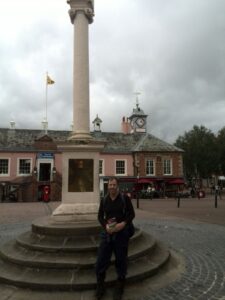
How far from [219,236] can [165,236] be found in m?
1.72

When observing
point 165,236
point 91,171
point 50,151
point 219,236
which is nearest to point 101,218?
point 91,171

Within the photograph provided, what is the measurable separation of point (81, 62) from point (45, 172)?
3011cm

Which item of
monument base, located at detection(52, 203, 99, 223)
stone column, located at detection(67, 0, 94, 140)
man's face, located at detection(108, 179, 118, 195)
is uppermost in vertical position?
stone column, located at detection(67, 0, 94, 140)

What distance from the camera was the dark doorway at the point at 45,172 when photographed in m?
36.4

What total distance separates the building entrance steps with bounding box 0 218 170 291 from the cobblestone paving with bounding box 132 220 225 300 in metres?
0.58

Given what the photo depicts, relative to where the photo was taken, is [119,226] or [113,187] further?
[113,187]

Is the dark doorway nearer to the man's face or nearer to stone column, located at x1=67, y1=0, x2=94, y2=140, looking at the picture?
stone column, located at x1=67, y1=0, x2=94, y2=140

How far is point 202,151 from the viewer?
4722 cm

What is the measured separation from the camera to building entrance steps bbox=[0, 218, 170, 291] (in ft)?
15.7

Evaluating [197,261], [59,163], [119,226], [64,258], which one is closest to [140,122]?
[59,163]

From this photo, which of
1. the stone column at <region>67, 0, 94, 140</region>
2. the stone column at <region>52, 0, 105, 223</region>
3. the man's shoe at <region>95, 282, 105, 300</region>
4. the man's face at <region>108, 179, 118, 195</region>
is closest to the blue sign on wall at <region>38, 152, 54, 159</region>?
the stone column at <region>67, 0, 94, 140</region>

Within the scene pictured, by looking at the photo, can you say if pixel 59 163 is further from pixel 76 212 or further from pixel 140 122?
pixel 140 122

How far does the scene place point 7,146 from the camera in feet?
121

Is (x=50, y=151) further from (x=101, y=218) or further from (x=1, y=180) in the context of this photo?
(x=101, y=218)
